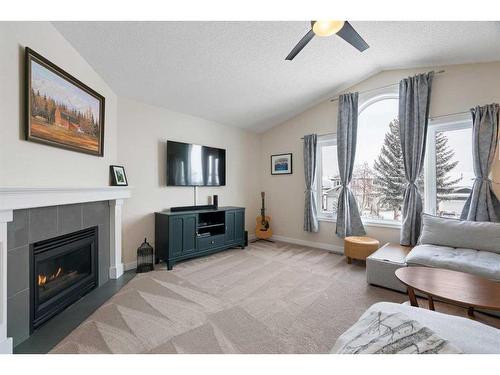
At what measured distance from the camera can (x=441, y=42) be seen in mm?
2471

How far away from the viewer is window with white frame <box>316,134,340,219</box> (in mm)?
4004

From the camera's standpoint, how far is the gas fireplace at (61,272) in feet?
5.82

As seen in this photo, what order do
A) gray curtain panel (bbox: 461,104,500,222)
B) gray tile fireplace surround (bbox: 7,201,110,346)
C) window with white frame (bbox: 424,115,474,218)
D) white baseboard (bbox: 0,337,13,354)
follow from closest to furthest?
white baseboard (bbox: 0,337,13,354) → gray tile fireplace surround (bbox: 7,201,110,346) → gray curtain panel (bbox: 461,104,500,222) → window with white frame (bbox: 424,115,474,218)

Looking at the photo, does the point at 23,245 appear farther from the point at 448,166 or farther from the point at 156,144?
the point at 448,166

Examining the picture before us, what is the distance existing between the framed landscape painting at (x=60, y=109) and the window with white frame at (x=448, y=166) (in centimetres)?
428

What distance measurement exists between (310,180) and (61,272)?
368cm

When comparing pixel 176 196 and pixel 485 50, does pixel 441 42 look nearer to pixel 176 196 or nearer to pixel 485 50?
pixel 485 50

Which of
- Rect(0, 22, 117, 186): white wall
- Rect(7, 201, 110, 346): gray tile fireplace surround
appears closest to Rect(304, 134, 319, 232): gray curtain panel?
Rect(0, 22, 117, 186): white wall

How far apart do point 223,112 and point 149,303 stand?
3.01 metres

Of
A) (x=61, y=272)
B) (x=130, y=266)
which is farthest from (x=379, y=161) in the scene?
(x=61, y=272)

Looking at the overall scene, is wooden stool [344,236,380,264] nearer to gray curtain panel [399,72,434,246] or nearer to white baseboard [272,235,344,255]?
gray curtain panel [399,72,434,246]

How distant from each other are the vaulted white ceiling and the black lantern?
2071 millimetres
